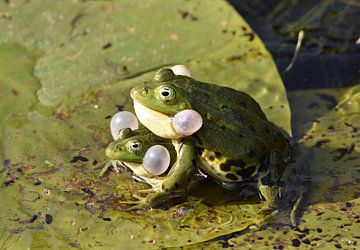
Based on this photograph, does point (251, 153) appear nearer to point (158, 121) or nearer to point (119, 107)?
point (158, 121)

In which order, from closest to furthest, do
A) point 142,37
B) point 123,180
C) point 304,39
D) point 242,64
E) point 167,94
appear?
1. point 167,94
2. point 123,180
3. point 242,64
4. point 142,37
5. point 304,39

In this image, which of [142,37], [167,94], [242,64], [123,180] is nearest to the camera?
[167,94]

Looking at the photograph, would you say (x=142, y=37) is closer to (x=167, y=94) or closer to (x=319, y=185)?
(x=167, y=94)

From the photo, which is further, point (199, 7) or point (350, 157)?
point (199, 7)

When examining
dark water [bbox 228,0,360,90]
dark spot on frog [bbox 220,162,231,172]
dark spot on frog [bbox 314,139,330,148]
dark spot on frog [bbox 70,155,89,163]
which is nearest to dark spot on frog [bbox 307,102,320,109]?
dark water [bbox 228,0,360,90]

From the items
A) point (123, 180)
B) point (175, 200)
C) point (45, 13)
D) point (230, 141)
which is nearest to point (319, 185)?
point (230, 141)

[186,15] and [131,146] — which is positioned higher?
[186,15]

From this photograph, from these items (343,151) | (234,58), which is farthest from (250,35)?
(343,151)
